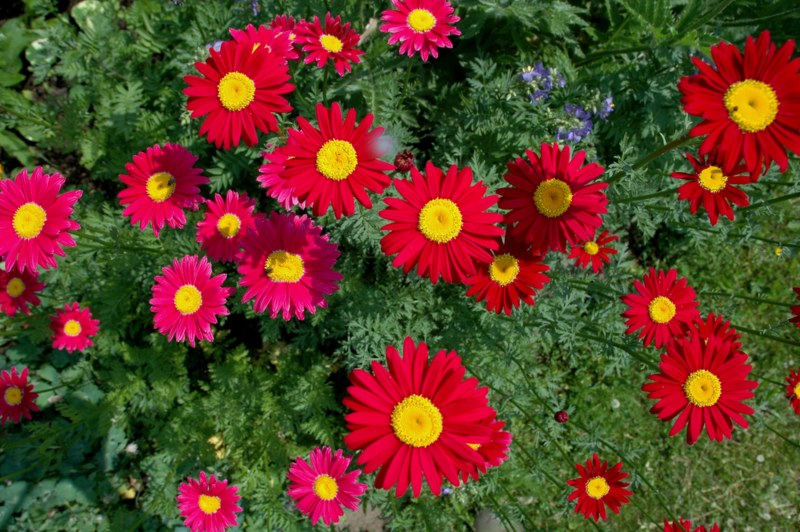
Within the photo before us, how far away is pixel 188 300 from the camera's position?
2.69 metres

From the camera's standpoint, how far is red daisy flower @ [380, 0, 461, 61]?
110 inches

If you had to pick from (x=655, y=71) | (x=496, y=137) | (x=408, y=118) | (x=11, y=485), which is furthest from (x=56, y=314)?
(x=655, y=71)

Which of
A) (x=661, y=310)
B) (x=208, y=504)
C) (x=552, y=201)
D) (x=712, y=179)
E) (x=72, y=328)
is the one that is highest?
(x=712, y=179)

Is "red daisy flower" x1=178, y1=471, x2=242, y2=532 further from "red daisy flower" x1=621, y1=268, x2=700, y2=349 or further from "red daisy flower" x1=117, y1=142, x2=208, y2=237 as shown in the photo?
"red daisy flower" x1=621, y1=268, x2=700, y2=349

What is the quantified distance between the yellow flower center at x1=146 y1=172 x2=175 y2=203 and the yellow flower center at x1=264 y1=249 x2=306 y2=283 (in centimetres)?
65

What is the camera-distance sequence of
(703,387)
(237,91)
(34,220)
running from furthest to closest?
1. (34,220)
2. (703,387)
3. (237,91)

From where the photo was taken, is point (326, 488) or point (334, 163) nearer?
point (334, 163)

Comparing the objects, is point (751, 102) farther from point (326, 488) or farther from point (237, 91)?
point (326, 488)

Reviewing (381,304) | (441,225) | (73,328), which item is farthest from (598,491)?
(73,328)

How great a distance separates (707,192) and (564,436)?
7.77 feet

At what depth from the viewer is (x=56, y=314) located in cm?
347

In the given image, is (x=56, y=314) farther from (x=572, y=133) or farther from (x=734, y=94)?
(x=734, y=94)

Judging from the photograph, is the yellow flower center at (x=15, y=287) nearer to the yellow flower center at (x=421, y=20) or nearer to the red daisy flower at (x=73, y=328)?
the red daisy flower at (x=73, y=328)

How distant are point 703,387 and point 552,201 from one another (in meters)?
1.09
